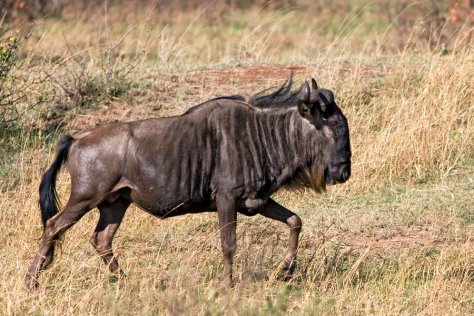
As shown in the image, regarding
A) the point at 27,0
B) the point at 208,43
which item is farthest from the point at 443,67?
the point at 27,0

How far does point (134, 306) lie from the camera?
20.9 feet

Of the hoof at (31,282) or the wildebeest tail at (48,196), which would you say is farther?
the wildebeest tail at (48,196)

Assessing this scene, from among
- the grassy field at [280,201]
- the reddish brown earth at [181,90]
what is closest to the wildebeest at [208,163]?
the grassy field at [280,201]

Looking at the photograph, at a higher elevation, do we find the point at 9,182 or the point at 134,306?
the point at 134,306

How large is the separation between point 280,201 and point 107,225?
7.56 ft

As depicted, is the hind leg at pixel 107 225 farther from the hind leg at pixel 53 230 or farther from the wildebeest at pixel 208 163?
the hind leg at pixel 53 230

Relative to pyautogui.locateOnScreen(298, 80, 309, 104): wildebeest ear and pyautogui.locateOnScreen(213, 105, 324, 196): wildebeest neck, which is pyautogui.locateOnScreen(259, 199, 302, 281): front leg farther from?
pyautogui.locateOnScreen(298, 80, 309, 104): wildebeest ear

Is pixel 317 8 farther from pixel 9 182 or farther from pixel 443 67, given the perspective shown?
pixel 9 182

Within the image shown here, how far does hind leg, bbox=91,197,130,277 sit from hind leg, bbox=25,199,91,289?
0.30 metres

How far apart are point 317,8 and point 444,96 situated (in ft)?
36.5

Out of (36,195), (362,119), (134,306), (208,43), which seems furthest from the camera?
(208,43)

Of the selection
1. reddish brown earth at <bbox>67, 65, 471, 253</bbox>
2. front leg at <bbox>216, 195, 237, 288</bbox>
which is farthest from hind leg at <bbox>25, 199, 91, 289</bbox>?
reddish brown earth at <bbox>67, 65, 471, 253</bbox>

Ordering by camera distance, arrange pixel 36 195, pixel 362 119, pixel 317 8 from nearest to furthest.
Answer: pixel 36 195 < pixel 362 119 < pixel 317 8

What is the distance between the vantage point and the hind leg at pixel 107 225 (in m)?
7.35
